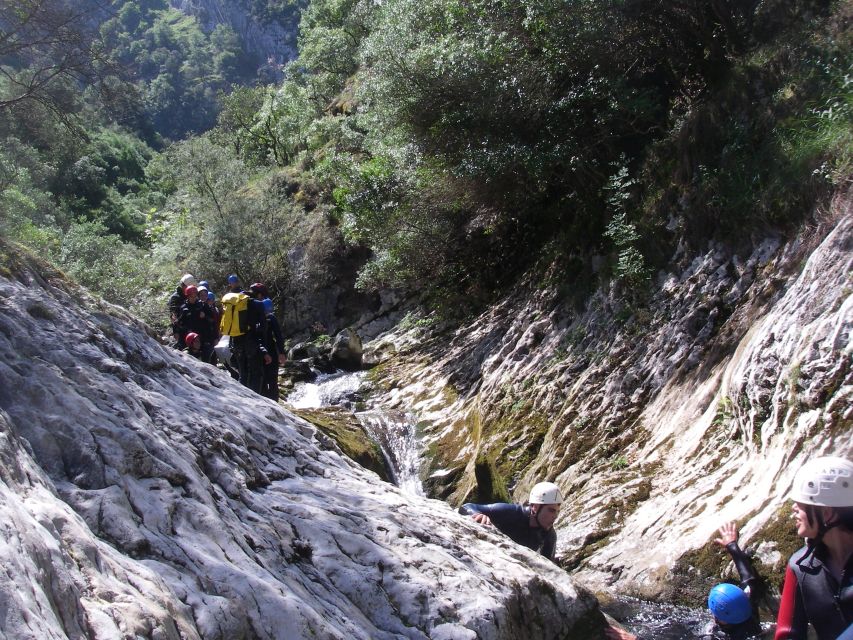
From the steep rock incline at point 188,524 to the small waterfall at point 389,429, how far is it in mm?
5643

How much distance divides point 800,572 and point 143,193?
61754 millimetres


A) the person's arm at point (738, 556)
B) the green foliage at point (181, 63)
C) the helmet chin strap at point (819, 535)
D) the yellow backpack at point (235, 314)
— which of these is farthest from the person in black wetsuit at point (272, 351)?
the green foliage at point (181, 63)

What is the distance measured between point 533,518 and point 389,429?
6.69m

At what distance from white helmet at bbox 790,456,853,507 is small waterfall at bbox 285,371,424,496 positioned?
7228 millimetres

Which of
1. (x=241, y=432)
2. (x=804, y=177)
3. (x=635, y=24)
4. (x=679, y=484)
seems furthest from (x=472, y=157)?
(x=241, y=432)

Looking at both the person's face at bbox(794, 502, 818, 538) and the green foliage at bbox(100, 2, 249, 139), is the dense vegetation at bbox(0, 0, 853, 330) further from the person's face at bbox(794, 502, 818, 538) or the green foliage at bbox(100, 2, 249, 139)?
the green foliage at bbox(100, 2, 249, 139)

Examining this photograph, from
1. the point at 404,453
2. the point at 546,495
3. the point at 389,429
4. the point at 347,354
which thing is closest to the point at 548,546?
the point at 546,495

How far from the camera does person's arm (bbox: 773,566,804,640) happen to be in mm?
3553

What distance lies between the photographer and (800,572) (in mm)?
3553

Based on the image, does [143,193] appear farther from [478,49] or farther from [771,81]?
[771,81]

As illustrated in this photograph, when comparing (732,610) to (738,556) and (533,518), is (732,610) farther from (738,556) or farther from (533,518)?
(533,518)

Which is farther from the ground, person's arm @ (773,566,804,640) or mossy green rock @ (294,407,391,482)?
person's arm @ (773,566,804,640)

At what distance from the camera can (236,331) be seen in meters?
9.23

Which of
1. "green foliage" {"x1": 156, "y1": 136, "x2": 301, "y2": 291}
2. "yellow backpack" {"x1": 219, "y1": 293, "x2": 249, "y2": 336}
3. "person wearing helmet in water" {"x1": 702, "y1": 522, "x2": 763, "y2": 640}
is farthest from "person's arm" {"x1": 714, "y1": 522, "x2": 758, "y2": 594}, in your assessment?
"green foliage" {"x1": 156, "y1": 136, "x2": 301, "y2": 291}
